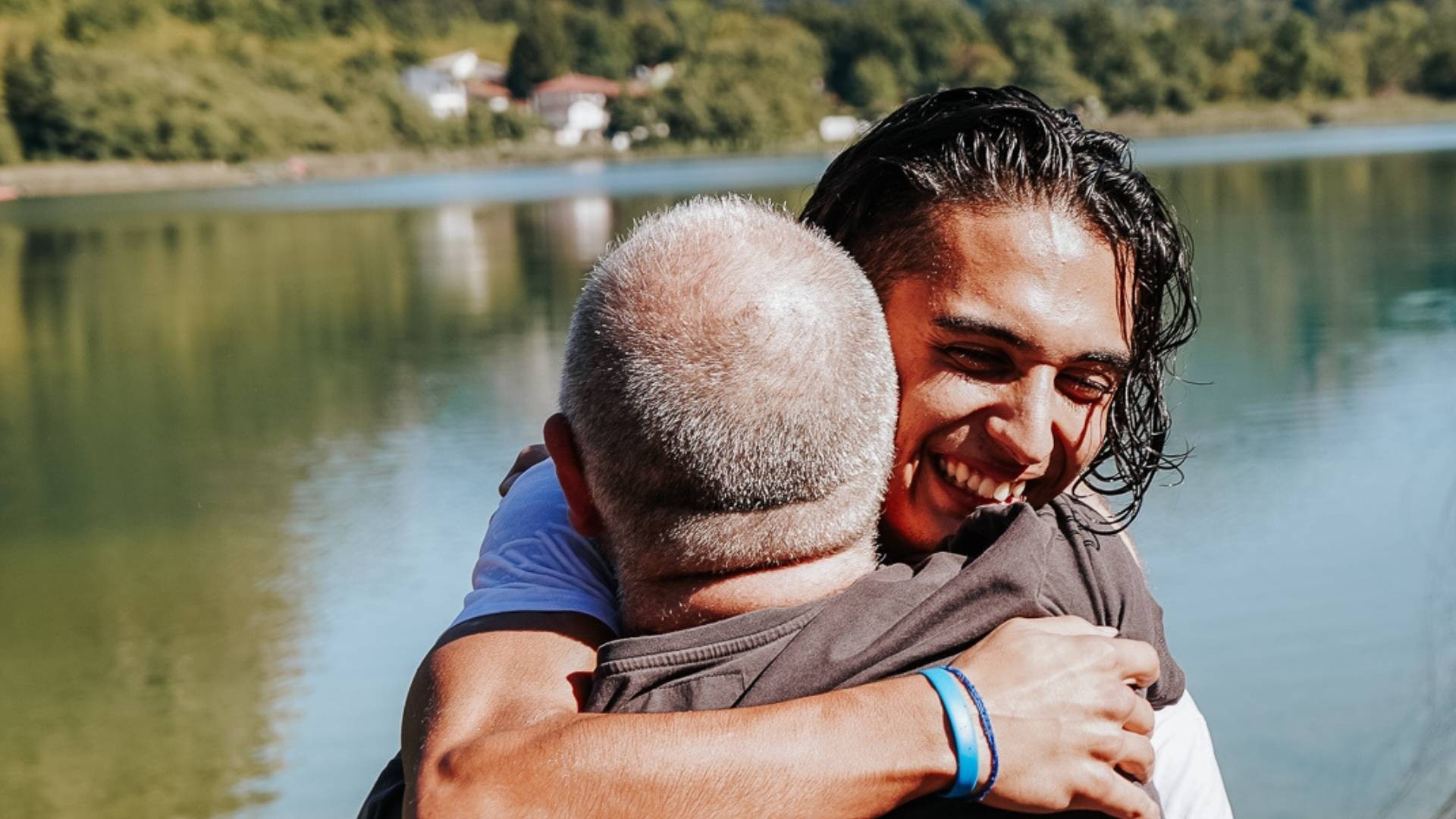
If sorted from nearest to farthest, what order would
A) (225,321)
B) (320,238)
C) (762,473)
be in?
(762,473) < (225,321) < (320,238)

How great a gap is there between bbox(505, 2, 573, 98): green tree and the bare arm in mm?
123254

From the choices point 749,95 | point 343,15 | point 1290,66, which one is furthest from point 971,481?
point 343,15

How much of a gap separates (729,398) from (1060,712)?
44 centimetres

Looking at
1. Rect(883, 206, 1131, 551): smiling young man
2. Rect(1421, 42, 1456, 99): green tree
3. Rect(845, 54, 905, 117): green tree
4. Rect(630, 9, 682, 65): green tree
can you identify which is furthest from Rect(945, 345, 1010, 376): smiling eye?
Rect(630, 9, 682, 65): green tree

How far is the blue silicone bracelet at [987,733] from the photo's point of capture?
4.66ft

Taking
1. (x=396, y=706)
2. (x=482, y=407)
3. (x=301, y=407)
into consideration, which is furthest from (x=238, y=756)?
(x=301, y=407)

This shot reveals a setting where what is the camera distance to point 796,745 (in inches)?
54.5

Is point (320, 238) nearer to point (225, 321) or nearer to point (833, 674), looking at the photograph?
point (225, 321)

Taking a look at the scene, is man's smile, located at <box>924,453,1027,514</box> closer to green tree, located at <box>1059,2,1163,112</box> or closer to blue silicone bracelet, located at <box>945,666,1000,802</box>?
blue silicone bracelet, located at <box>945,666,1000,802</box>

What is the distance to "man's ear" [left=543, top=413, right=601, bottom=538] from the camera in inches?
58.9

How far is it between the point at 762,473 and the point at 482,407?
429 inches

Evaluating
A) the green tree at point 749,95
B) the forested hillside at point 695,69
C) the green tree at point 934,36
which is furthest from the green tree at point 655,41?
the green tree at point 934,36

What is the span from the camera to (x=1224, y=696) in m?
5.86

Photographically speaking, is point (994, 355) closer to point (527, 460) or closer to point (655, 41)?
point (527, 460)
